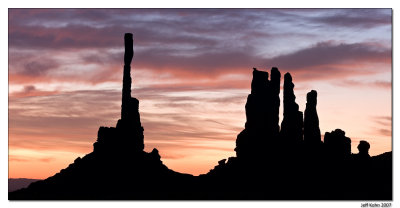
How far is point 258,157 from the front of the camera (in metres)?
130

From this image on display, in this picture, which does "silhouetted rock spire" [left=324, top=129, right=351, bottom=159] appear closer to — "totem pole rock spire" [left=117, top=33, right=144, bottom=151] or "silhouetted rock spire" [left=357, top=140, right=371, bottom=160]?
"silhouetted rock spire" [left=357, top=140, right=371, bottom=160]

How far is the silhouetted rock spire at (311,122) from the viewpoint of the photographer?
437 ft

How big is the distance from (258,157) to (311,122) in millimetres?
13585

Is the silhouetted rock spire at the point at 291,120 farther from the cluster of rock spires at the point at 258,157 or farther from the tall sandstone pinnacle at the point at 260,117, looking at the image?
the tall sandstone pinnacle at the point at 260,117

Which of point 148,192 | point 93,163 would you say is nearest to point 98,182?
point 93,163

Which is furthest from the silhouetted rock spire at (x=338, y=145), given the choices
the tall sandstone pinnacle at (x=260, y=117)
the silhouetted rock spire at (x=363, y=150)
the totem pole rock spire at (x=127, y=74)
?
the totem pole rock spire at (x=127, y=74)

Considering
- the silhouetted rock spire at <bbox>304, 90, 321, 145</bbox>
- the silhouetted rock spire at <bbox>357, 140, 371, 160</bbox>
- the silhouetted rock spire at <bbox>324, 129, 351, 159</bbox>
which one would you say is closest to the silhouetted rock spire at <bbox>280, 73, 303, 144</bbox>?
the silhouetted rock spire at <bbox>304, 90, 321, 145</bbox>

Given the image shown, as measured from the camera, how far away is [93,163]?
129 meters

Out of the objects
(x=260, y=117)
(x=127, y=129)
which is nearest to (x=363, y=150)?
(x=260, y=117)

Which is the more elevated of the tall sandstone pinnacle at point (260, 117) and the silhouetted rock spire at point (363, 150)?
the tall sandstone pinnacle at point (260, 117)

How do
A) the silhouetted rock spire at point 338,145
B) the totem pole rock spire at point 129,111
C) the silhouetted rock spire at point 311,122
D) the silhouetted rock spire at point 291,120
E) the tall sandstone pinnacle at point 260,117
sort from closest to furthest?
1. the totem pole rock spire at point 129,111
2. the tall sandstone pinnacle at point 260,117
3. the silhouetted rock spire at point 338,145
4. the silhouetted rock spire at point 311,122
5. the silhouetted rock spire at point 291,120

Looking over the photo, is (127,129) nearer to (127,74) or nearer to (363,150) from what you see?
(127,74)
